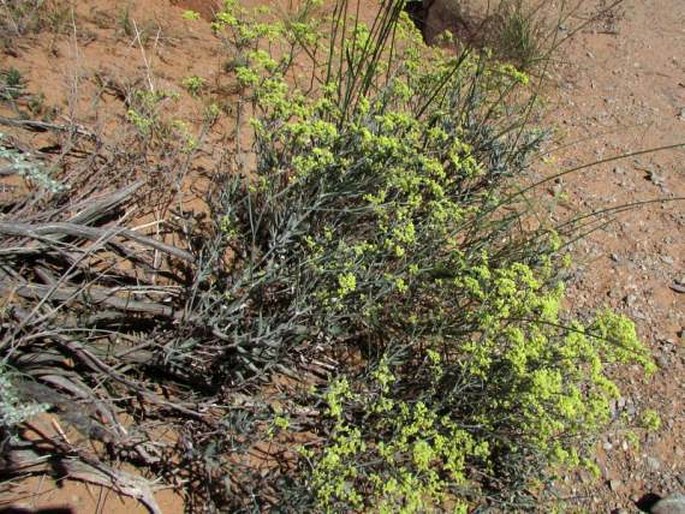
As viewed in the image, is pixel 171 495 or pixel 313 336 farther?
pixel 313 336

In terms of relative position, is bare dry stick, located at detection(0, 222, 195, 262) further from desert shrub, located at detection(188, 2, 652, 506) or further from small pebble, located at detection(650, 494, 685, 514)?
small pebble, located at detection(650, 494, 685, 514)

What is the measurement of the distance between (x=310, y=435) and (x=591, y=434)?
102 cm

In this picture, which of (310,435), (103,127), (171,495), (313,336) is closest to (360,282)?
(313,336)

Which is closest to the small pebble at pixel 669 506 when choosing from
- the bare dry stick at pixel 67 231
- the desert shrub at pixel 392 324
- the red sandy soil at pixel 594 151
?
the red sandy soil at pixel 594 151

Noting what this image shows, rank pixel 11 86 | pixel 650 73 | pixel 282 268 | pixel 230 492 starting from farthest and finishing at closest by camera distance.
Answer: pixel 650 73 → pixel 11 86 → pixel 282 268 → pixel 230 492

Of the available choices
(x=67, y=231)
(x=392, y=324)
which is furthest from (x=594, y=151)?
(x=67, y=231)

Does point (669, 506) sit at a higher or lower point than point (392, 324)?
lower

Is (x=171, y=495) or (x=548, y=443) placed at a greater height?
(x=548, y=443)

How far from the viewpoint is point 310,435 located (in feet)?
8.25

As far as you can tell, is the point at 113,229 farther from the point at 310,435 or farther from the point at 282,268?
the point at 310,435

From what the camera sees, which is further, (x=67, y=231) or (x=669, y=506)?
(x=669, y=506)

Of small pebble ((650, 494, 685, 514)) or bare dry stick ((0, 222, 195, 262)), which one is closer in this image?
bare dry stick ((0, 222, 195, 262))

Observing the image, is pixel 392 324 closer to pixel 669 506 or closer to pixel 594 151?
pixel 669 506

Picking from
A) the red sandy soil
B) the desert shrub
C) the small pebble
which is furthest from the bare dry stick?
the small pebble
